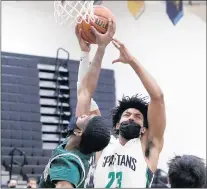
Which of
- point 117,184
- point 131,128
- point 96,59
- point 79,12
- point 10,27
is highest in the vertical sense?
point 10,27

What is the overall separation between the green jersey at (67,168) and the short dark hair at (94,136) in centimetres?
4

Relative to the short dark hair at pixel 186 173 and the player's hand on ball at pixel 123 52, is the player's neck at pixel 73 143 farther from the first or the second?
the player's hand on ball at pixel 123 52

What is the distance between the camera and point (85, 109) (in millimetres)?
2773

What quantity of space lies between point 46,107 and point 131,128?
8384 millimetres

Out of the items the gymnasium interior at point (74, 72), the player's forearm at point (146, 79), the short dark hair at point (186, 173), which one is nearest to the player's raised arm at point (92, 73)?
the player's forearm at point (146, 79)

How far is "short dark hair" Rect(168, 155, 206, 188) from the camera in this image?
2236 mm

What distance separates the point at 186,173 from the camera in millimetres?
2248

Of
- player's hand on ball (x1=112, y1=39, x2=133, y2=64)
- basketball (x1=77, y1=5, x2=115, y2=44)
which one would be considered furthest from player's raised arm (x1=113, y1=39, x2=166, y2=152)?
basketball (x1=77, y1=5, x2=115, y2=44)

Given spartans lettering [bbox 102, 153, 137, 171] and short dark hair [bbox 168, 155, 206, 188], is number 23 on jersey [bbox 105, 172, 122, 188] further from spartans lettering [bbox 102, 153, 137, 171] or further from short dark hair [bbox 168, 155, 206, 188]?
short dark hair [bbox 168, 155, 206, 188]

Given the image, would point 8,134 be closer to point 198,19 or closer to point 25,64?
point 25,64

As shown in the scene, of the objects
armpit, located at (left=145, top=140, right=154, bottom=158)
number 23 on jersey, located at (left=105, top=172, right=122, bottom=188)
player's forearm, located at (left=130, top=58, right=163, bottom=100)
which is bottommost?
number 23 on jersey, located at (left=105, top=172, right=122, bottom=188)

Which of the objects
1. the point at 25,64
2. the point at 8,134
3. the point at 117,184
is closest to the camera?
the point at 117,184

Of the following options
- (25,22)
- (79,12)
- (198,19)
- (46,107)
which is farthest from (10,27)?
(79,12)

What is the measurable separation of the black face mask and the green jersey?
0.67 m
